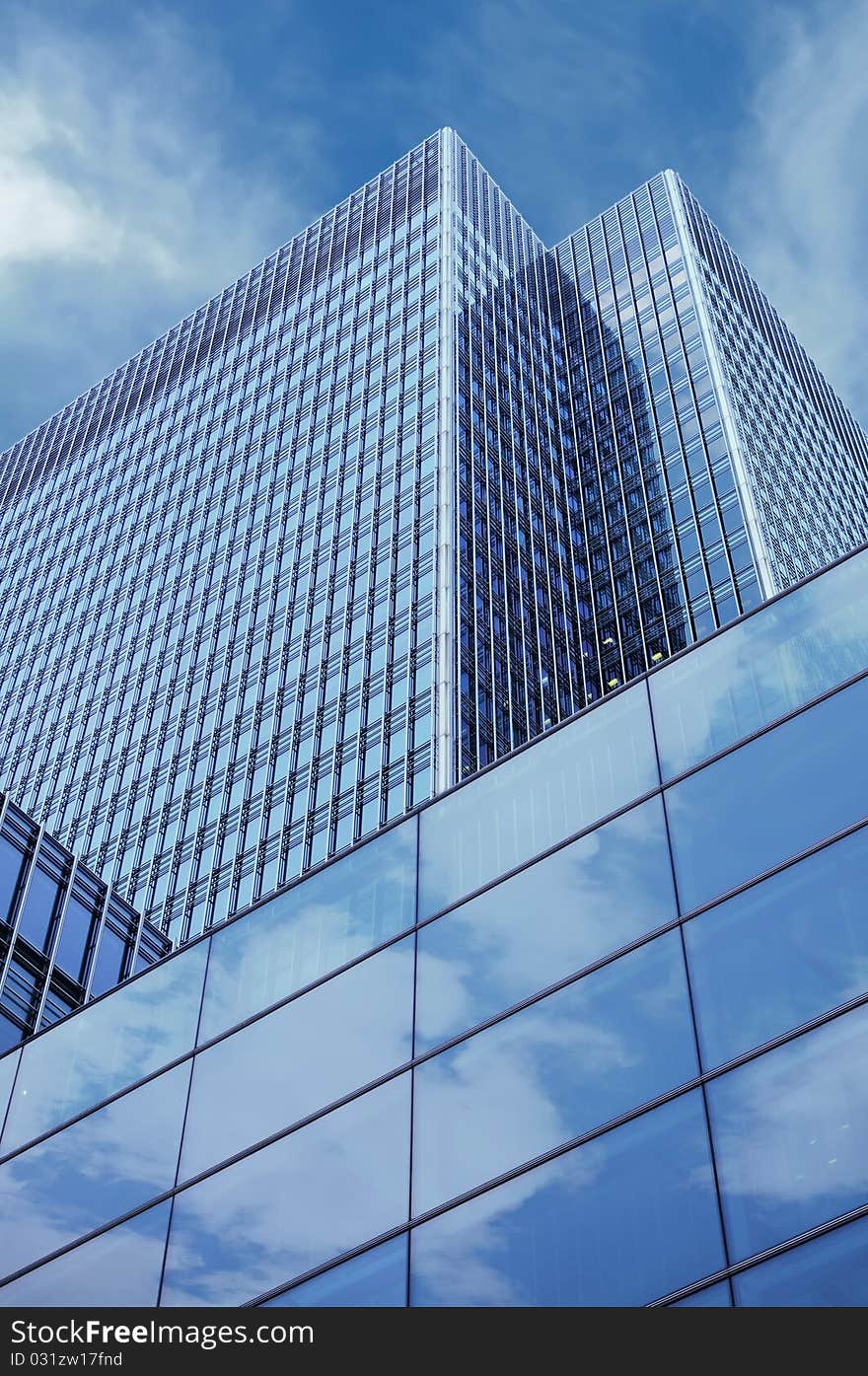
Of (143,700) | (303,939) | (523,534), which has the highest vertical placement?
(523,534)

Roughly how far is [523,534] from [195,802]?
2994 centimetres

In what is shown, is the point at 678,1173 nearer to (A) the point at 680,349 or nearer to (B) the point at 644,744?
(B) the point at 644,744

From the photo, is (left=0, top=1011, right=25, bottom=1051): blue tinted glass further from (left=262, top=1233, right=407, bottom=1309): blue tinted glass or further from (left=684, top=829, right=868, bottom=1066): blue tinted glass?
(left=684, top=829, right=868, bottom=1066): blue tinted glass

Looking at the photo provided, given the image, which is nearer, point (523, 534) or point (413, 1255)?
point (413, 1255)

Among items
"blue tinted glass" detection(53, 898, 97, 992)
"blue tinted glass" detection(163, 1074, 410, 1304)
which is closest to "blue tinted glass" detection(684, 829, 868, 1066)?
"blue tinted glass" detection(163, 1074, 410, 1304)

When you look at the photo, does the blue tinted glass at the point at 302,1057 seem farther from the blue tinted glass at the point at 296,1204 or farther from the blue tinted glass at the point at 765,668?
the blue tinted glass at the point at 765,668

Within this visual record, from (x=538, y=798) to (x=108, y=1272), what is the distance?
9.70m

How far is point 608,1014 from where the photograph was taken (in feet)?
61.9

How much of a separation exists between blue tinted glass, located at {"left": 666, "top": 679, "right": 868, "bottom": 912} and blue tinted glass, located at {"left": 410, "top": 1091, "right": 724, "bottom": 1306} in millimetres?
3268

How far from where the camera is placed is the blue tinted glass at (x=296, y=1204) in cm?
1966

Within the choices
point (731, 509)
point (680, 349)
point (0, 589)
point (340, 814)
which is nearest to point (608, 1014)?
point (340, 814)

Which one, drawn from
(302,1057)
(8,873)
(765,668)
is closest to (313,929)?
(302,1057)

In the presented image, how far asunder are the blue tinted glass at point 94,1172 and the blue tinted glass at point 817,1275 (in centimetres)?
1025

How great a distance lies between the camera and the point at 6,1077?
90.5 feet
